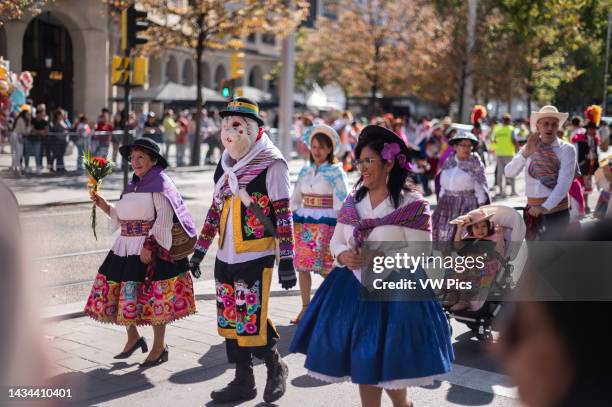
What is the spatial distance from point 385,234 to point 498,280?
8.52ft

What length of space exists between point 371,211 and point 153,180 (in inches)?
87.1

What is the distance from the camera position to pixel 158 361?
20.7ft

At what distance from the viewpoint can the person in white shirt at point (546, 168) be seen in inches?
314

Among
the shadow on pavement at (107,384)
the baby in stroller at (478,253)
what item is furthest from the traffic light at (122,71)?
the shadow on pavement at (107,384)

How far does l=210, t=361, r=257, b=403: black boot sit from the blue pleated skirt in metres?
1.23

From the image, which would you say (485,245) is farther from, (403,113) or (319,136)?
(403,113)

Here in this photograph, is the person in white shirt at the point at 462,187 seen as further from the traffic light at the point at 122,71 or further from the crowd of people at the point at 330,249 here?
the traffic light at the point at 122,71

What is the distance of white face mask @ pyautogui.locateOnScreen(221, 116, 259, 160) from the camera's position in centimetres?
568

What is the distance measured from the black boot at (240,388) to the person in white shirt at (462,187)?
3517 millimetres

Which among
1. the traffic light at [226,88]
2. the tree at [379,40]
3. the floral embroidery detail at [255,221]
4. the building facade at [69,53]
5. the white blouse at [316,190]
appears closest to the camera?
the floral embroidery detail at [255,221]

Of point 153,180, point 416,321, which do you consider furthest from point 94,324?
point 416,321

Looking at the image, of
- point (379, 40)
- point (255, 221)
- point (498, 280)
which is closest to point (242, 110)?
A: point (255, 221)

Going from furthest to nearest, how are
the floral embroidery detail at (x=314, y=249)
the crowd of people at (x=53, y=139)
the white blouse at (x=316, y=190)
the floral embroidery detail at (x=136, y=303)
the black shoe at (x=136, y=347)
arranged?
the crowd of people at (x=53, y=139) → the white blouse at (x=316, y=190) → the floral embroidery detail at (x=314, y=249) → the black shoe at (x=136, y=347) → the floral embroidery detail at (x=136, y=303)

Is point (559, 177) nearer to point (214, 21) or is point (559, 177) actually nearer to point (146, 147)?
point (146, 147)
